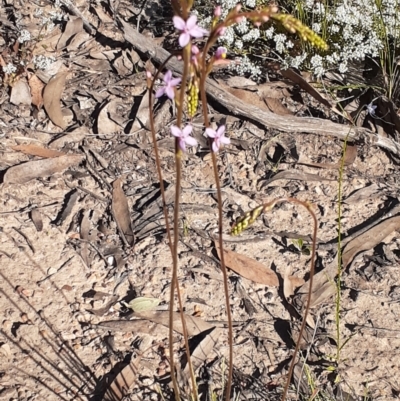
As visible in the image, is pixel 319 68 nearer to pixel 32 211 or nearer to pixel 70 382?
pixel 32 211

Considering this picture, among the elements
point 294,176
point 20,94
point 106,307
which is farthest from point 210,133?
point 20,94

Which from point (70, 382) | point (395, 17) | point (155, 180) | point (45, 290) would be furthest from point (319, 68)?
point (70, 382)

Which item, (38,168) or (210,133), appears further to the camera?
(38,168)

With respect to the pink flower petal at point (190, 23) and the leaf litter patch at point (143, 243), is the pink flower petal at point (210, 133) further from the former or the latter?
the leaf litter patch at point (143, 243)

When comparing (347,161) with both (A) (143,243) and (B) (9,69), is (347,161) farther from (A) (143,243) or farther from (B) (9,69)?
(B) (9,69)

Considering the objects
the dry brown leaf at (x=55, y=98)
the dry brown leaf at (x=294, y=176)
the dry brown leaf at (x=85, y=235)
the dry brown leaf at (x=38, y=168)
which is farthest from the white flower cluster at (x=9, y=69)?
the dry brown leaf at (x=294, y=176)
